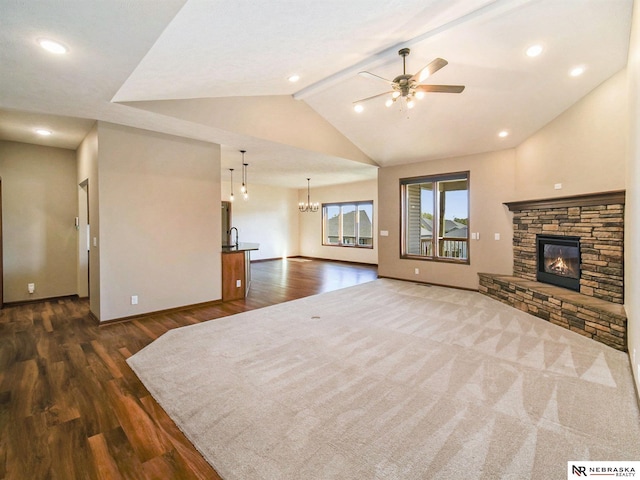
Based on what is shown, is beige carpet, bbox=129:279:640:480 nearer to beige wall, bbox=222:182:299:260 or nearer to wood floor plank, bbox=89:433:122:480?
wood floor plank, bbox=89:433:122:480

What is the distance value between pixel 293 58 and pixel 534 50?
8.84 ft

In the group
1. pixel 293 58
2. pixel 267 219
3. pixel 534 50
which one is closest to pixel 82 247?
pixel 293 58

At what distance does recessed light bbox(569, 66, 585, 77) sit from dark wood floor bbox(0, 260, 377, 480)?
211 inches

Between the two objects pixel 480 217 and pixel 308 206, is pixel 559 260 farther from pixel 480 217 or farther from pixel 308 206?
pixel 308 206

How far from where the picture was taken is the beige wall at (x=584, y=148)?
11.7ft

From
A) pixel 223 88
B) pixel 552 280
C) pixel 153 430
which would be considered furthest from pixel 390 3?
pixel 552 280

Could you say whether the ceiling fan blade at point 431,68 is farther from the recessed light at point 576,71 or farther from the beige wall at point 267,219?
the beige wall at point 267,219

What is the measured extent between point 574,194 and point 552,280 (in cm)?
140

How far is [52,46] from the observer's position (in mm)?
2248

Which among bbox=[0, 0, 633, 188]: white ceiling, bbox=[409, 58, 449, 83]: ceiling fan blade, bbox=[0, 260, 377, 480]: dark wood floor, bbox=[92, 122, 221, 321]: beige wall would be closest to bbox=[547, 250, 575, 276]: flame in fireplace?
bbox=[0, 0, 633, 188]: white ceiling

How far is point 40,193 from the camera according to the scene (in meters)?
5.29

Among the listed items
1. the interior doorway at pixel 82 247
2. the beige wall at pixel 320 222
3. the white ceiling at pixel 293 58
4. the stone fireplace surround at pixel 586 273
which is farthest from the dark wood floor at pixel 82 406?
the beige wall at pixel 320 222

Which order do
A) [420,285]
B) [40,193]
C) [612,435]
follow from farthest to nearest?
[420,285]
[40,193]
[612,435]

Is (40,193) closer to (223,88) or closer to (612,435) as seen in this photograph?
(223,88)
